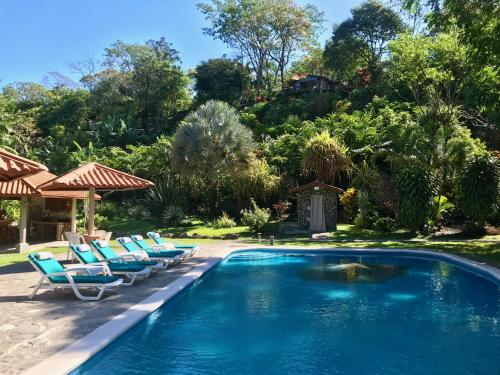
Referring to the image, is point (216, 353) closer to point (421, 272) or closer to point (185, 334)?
point (185, 334)

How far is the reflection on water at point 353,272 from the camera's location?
1216cm

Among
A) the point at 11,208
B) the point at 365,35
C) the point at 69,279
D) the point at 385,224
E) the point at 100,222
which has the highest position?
the point at 365,35

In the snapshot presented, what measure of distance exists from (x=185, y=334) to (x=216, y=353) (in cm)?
104

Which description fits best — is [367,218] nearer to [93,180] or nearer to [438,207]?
[438,207]

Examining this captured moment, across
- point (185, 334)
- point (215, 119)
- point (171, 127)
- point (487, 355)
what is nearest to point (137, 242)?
point (185, 334)

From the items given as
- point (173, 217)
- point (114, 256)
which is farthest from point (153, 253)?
point (173, 217)

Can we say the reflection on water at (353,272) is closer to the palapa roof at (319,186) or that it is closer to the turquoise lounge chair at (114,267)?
the turquoise lounge chair at (114,267)

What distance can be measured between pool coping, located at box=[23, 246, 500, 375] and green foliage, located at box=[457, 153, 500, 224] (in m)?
5.05

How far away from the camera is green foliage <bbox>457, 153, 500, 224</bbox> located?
18969mm

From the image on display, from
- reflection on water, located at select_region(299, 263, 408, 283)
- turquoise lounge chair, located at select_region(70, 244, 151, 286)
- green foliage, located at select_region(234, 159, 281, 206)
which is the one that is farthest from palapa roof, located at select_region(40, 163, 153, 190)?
green foliage, located at select_region(234, 159, 281, 206)

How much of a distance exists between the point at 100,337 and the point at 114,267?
406cm

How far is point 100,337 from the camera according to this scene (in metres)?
6.07

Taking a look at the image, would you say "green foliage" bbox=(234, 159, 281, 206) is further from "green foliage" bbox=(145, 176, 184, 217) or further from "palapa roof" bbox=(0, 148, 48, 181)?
"palapa roof" bbox=(0, 148, 48, 181)

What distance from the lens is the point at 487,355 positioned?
6379mm
